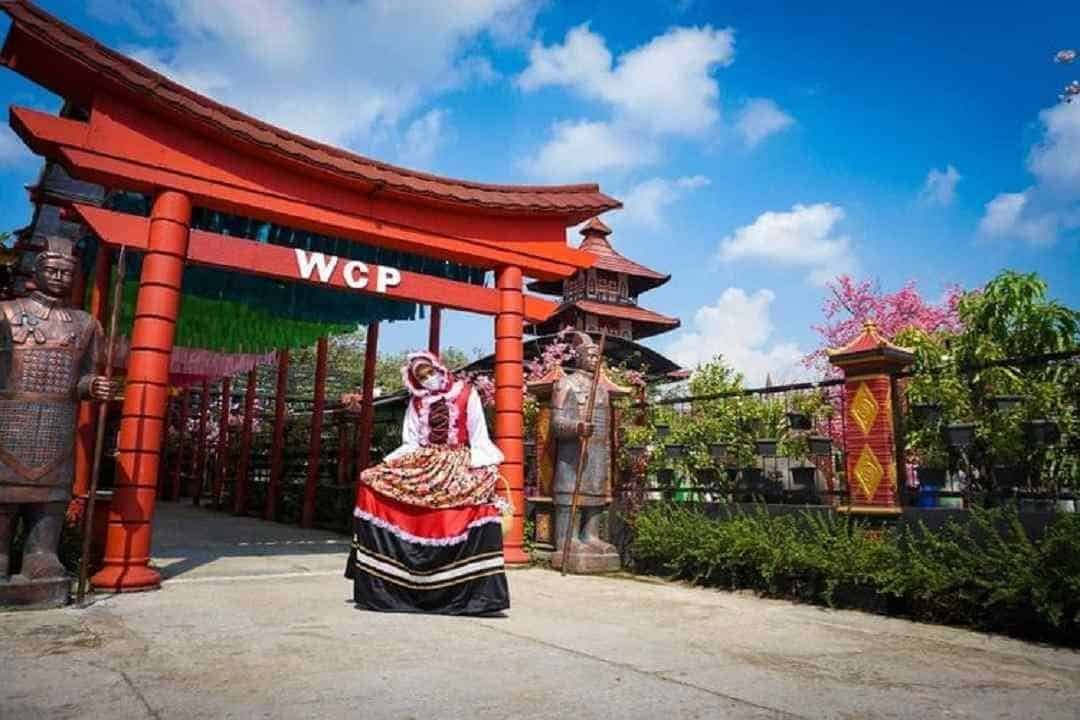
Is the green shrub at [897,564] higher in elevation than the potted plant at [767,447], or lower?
lower

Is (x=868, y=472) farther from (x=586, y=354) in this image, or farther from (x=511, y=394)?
(x=511, y=394)

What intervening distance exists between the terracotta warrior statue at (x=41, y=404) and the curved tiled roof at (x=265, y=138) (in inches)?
67.0

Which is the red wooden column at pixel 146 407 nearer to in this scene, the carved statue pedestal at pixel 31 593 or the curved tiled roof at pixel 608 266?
the carved statue pedestal at pixel 31 593

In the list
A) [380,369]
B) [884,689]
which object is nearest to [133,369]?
[884,689]

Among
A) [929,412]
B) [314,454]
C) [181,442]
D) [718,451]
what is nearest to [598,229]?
[181,442]

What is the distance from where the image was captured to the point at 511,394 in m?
8.52

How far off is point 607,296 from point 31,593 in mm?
24873

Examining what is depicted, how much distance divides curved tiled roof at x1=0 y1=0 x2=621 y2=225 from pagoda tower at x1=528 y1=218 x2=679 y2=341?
1739cm

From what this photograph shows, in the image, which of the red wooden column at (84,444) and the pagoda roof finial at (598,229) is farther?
the pagoda roof finial at (598,229)

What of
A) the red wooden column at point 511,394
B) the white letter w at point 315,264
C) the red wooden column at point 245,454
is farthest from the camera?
the red wooden column at point 245,454

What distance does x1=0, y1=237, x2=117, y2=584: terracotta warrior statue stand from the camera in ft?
16.3

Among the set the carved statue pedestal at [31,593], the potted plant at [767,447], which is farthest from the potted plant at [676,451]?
the carved statue pedestal at [31,593]

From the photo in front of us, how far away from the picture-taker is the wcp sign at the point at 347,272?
23.8 feet

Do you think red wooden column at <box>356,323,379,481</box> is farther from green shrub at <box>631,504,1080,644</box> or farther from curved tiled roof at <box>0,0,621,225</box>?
green shrub at <box>631,504,1080,644</box>
